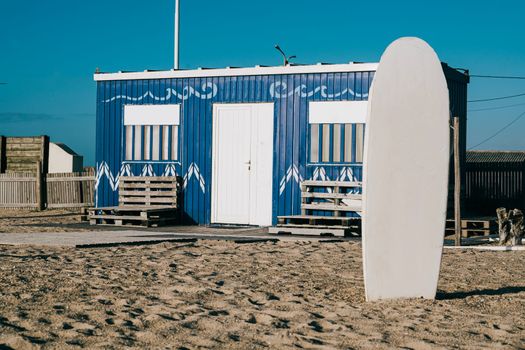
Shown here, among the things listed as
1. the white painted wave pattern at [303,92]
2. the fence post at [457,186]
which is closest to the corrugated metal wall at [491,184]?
the white painted wave pattern at [303,92]

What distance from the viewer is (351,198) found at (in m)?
16.5

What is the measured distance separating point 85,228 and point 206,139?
341 cm

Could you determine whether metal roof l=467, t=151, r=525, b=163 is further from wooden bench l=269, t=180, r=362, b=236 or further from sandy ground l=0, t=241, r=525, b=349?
sandy ground l=0, t=241, r=525, b=349

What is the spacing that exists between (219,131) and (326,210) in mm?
3257

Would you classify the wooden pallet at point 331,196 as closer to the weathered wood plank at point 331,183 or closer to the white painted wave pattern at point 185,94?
the weathered wood plank at point 331,183

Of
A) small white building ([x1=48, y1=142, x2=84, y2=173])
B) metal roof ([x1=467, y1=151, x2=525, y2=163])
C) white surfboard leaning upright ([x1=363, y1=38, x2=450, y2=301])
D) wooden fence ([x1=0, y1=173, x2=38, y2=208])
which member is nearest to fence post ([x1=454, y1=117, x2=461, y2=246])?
white surfboard leaning upright ([x1=363, y1=38, x2=450, y2=301])

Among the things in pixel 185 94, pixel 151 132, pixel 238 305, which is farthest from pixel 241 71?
pixel 238 305

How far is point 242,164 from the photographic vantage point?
1805 cm

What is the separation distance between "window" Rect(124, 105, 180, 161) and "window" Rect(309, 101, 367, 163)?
11.5ft

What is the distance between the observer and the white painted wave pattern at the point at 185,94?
18.4 m

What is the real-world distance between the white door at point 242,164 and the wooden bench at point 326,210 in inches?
40.5

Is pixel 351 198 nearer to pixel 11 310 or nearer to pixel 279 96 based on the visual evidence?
pixel 279 96

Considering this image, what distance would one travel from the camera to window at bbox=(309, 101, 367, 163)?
1684cm

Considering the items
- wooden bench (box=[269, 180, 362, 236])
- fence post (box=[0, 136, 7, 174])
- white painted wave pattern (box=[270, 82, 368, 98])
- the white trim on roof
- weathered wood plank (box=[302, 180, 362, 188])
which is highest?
the white trim on roof
